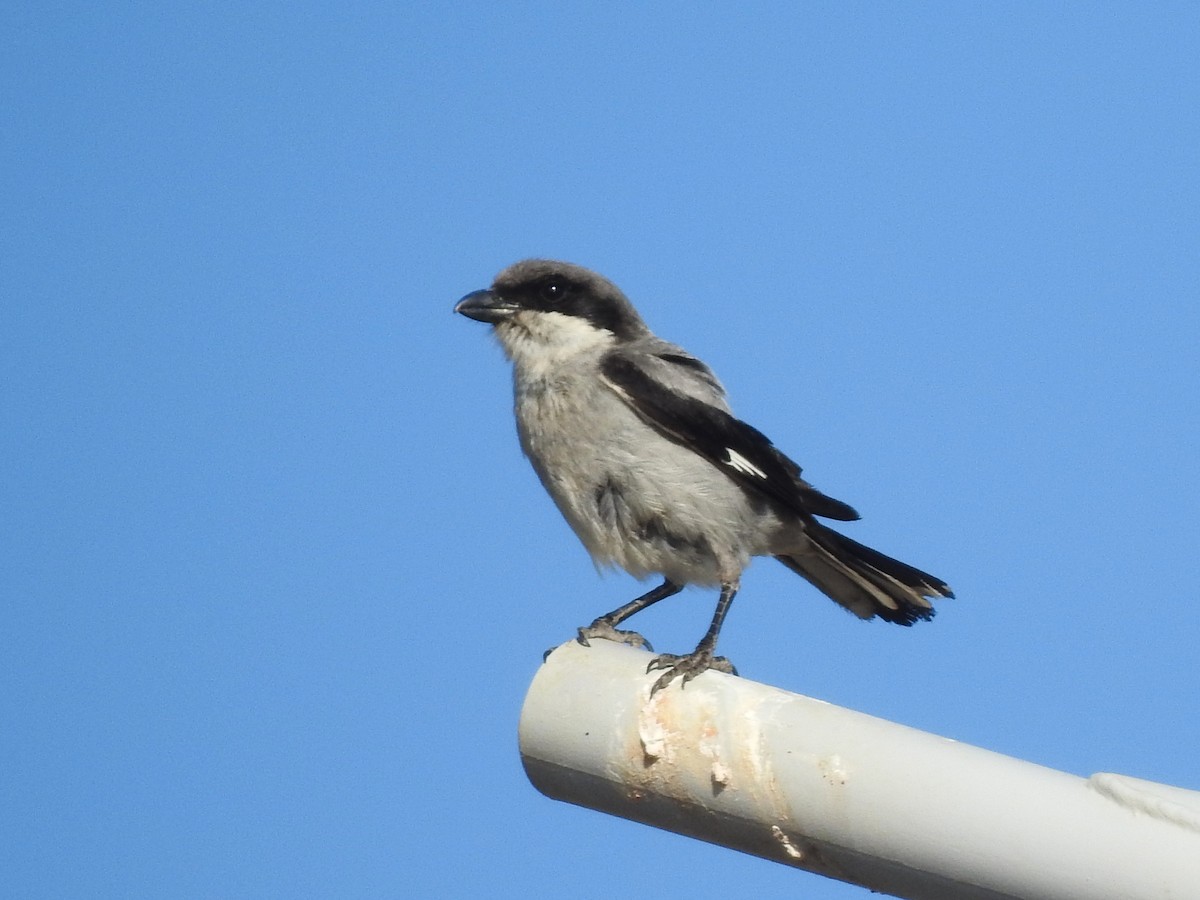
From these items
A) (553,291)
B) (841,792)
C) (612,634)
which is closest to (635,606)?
(612,634)

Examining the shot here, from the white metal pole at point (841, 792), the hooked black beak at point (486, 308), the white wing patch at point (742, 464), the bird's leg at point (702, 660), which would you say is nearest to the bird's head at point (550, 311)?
the hooked black beak at point (486, 308)

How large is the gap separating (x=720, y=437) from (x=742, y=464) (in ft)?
0.47

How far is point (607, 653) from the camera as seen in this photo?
4199 millimetres

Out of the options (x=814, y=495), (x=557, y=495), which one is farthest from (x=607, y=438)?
(x=814, y=495)

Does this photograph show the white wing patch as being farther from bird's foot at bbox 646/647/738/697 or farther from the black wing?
bird's foot at bbox 646/647/738/697

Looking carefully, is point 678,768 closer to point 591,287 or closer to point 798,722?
point 798,722

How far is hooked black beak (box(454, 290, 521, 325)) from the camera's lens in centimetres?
691

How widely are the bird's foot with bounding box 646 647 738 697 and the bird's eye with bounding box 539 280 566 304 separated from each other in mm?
→ 1871

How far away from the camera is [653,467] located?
6.24 meters

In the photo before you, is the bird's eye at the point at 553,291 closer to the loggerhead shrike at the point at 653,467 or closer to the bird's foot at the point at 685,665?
the loggerhead shrike at the point at 653,467

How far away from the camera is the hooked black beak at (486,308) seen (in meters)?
6.91

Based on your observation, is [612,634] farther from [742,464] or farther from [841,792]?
[841,792]

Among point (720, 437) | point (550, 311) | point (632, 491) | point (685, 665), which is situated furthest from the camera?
point (550, 311)

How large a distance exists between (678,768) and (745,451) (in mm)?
2915
